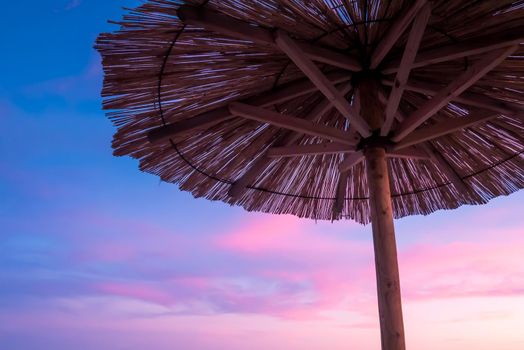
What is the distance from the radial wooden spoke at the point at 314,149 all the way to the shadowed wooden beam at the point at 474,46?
0.77 metres

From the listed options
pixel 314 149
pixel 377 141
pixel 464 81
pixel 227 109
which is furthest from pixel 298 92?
pixel 464 81

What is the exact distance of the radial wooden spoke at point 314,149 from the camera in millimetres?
3170

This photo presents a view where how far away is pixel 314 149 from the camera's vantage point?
10.7 ft

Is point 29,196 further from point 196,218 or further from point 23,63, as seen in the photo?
point 196,218

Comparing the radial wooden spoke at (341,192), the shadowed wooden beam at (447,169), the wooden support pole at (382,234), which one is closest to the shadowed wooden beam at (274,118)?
the wooden support pole at (382,234)

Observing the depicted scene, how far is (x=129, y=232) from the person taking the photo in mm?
11133

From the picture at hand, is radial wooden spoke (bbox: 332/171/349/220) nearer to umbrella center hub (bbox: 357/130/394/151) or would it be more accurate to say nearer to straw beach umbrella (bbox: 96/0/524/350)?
straw beach umbrella (bbox: 96/0/524/350)

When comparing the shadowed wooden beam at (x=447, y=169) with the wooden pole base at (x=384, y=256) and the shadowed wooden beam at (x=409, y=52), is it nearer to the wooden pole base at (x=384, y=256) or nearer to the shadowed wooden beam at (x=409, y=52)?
the wooden pole base at (x=384, y=256)

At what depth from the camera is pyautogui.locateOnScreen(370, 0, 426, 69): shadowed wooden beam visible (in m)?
2.32

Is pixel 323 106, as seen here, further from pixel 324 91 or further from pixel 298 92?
pixel 324 91

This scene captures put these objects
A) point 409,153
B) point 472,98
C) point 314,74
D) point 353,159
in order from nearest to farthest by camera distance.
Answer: point 314,74 → point 472,98 → point 353,159 → point 409,153

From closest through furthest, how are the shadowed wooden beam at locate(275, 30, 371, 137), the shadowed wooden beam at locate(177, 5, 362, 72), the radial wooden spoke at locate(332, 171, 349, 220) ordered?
the shadowed wooden beam at locate(177, 5, 362, 72) → the shadowed wooden beam at locate(275, 30, 371, 137) → the radial wooden spoke at locate(332, 171, 349, 220)

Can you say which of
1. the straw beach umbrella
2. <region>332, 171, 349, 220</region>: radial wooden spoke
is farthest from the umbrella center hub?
<region>332, 171, 349, 220</region>: radial wooden spoke

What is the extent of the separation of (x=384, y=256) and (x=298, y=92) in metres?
1.27
